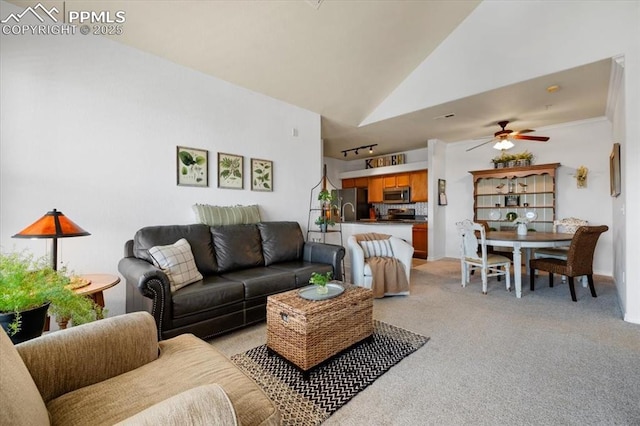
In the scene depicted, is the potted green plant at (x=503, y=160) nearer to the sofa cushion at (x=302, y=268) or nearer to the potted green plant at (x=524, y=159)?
the potted green plant at (x=524, y=159)

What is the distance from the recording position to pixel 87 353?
1161 mm

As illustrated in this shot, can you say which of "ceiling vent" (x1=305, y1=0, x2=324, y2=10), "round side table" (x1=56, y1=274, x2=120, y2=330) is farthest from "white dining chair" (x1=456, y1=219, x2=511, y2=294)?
"round side table" (x1=56, y1=274, x2=120, y2=330)

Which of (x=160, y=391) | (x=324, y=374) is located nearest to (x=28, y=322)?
(x=160, y=391)

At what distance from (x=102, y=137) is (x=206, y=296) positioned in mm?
1890

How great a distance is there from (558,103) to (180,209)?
5.36 meters

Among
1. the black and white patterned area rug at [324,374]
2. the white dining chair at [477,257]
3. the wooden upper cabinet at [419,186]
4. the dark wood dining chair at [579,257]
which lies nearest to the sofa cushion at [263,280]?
the black and white patterned area rug at [324,374]

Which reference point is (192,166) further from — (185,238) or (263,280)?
(263,280)

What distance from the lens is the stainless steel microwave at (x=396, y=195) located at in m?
6.81

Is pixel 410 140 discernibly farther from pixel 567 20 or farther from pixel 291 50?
pixel 291 50

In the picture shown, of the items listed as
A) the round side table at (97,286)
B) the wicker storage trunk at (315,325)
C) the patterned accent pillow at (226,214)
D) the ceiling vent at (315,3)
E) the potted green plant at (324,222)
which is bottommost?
A: the wicker storage trunk at (315,325)

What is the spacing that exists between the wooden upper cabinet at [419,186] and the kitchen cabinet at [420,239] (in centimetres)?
71

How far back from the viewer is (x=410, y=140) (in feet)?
20.0

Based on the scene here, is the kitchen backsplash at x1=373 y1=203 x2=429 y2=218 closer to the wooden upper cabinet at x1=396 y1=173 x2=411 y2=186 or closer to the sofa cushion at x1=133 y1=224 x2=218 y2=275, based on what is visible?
the wooden upper cabinet at x1=396 y1=173 x2=411 y2=186
